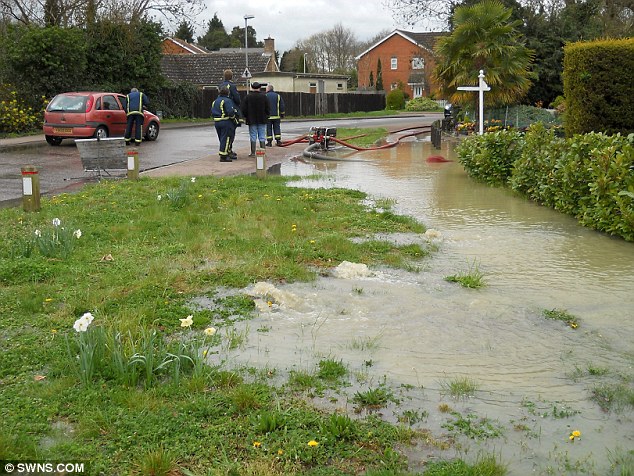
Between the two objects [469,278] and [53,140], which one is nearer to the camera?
[469,278]

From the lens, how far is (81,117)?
20.5 metres

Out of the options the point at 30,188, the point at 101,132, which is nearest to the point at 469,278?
the point at 30,188

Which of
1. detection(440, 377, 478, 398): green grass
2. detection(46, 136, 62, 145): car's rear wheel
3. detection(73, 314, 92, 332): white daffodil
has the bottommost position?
detection(440, 377, 478, 398): green grass

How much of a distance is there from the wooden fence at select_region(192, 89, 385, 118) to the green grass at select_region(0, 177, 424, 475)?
3171cm

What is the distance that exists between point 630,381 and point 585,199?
17.7 feet

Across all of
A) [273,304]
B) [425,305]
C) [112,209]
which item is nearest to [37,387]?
[273,304]

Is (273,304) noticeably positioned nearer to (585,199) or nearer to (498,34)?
(585,199)

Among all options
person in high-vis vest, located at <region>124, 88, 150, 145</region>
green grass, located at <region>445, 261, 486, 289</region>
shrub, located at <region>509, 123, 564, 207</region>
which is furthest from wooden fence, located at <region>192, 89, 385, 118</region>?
green grass, located at <region>445, 261, 486, 289</region>

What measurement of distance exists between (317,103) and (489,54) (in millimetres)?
31046

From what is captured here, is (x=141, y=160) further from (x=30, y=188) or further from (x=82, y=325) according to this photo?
(x=82, y=325)

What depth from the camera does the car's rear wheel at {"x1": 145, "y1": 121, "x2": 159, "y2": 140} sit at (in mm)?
23609

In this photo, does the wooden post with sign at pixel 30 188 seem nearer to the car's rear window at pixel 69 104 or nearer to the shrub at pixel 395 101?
the car's rear window at pixel 69 104

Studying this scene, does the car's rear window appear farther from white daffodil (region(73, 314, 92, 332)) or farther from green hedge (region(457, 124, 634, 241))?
white daffodil (region(73, 314, 92, 332))

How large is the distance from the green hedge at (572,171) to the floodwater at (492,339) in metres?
0.38
